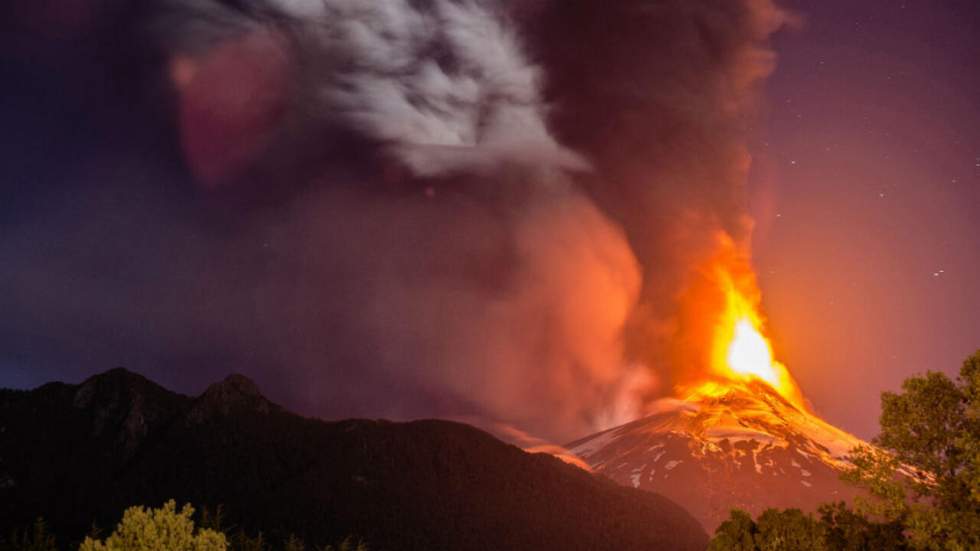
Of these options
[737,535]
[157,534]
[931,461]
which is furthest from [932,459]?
[157,534]

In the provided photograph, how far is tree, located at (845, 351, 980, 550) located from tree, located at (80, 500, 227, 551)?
34.4m

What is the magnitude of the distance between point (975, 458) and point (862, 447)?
4963mm

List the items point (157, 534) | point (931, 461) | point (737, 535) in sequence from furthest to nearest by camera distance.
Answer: point (737, 535) → point (157, 534) → point (931, 461)

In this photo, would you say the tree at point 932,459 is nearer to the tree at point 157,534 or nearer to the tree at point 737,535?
the tree at point 737,535

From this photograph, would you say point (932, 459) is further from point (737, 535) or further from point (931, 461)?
point (737, 535)

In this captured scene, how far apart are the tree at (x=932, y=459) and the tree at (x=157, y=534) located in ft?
113

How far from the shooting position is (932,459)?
24000mm

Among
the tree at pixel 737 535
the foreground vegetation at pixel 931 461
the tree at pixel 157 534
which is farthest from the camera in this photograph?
the tree at pixel 737 535

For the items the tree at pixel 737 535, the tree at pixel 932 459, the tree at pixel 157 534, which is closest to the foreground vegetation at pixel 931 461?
the tree at pixel 932 459

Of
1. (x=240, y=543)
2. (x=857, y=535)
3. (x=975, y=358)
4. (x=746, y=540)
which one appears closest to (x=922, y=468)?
(x=975, y=358)

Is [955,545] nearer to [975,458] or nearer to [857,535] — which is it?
[975,458]

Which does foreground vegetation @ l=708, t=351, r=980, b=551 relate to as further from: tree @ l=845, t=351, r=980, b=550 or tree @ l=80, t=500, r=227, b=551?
tree @ l=80, t=500, r=227, b=551

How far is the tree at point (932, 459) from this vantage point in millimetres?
22703

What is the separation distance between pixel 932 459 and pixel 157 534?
3864cm
